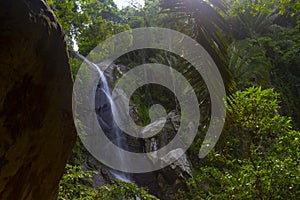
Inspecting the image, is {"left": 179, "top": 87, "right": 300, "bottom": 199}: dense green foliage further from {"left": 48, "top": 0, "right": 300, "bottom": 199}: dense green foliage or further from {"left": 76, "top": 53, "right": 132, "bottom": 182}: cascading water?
{"left": 76, "top": 53, "right": 132, "bottom": 182}: cascading water

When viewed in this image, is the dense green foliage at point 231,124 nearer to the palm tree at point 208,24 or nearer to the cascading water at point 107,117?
the palm tree at point 208,24

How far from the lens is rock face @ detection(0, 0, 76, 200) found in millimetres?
1846

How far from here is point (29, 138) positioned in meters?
2.03

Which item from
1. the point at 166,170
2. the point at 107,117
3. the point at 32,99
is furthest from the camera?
the point at 107,117

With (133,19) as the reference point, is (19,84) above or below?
below

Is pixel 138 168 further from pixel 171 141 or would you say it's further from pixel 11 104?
pixel 11 104

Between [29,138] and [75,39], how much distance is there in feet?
49.4

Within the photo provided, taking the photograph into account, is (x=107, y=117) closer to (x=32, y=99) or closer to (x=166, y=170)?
(x=166, y=170)

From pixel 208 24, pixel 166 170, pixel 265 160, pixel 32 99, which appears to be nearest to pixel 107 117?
pixel 166 170

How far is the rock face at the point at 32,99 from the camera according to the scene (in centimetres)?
185

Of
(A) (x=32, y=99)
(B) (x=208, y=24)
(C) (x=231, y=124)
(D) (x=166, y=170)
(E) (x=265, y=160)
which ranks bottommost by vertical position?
(D) (x=166, y=170)

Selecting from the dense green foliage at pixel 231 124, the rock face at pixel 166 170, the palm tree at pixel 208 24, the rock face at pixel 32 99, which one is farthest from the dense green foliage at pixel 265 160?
the rock face at pixel 166 170

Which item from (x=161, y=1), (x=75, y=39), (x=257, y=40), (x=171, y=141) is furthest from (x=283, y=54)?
(x=161, y=1)

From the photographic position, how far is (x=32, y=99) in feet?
6.68
